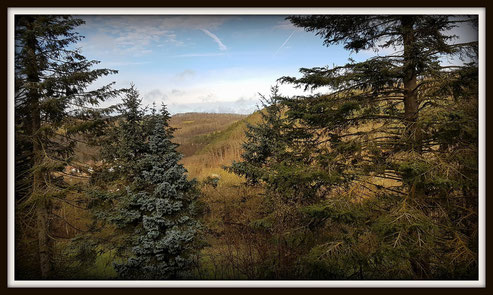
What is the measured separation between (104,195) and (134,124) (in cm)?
263

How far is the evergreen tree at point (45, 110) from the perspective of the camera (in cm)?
498

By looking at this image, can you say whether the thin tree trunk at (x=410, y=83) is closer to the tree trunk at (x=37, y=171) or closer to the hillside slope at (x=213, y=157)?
the tree trunk at (x=37, y=171)

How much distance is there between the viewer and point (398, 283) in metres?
3.46

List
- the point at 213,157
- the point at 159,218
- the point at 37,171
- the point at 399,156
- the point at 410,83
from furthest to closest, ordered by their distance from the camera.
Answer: the point at 213,157 < the point at 159,218 < the point at 37,171 < the point at 410,83 < the point at 399,156

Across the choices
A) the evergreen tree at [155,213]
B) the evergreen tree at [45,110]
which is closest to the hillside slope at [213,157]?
the evergreen tree at [155,213]

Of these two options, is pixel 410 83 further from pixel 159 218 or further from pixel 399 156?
pixel 159 218

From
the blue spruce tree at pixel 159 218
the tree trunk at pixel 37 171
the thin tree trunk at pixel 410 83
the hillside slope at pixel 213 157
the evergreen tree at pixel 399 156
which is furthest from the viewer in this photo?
the hillside slope at pixel 213 157

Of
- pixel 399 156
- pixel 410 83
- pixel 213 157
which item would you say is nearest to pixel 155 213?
pixel 399 156

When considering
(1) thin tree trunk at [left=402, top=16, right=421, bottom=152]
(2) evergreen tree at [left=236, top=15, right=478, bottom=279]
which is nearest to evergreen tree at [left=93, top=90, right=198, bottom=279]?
(2) evergreen tree at [left=236, top=15, right=478, bottom=279]

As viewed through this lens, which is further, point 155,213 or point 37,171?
point 155,213

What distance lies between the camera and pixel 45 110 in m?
5.33

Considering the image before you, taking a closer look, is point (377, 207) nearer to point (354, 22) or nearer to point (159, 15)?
point (354, 22)

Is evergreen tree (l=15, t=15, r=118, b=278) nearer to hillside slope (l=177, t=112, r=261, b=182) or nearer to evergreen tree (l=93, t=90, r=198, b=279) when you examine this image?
Result: evergreen tree (l=93, t=90, r=198, b=279)
